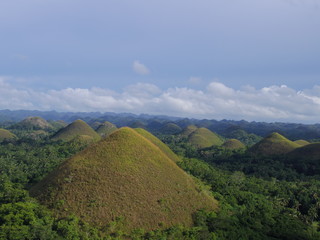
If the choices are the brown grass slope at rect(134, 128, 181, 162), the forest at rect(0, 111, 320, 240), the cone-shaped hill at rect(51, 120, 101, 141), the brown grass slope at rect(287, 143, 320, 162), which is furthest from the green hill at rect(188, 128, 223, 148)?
the forest at rect(0, 111, 320, 240)

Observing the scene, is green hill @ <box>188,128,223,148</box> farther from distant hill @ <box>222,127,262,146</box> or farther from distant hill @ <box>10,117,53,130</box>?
distant hill @ <box>10,117,53,130</box>

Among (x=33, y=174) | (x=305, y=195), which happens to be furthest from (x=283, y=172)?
(x=33, y=174)

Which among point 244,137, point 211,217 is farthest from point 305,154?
point 244,137

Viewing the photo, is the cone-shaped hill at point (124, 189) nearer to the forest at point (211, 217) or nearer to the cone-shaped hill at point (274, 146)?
the forest at point (211, 217)

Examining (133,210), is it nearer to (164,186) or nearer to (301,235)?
(164,186)

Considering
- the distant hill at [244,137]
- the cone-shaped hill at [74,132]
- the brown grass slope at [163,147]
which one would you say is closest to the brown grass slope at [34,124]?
the cone-shaped hill at [74,132]

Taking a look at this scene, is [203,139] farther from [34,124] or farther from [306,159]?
Result: [34,124]
